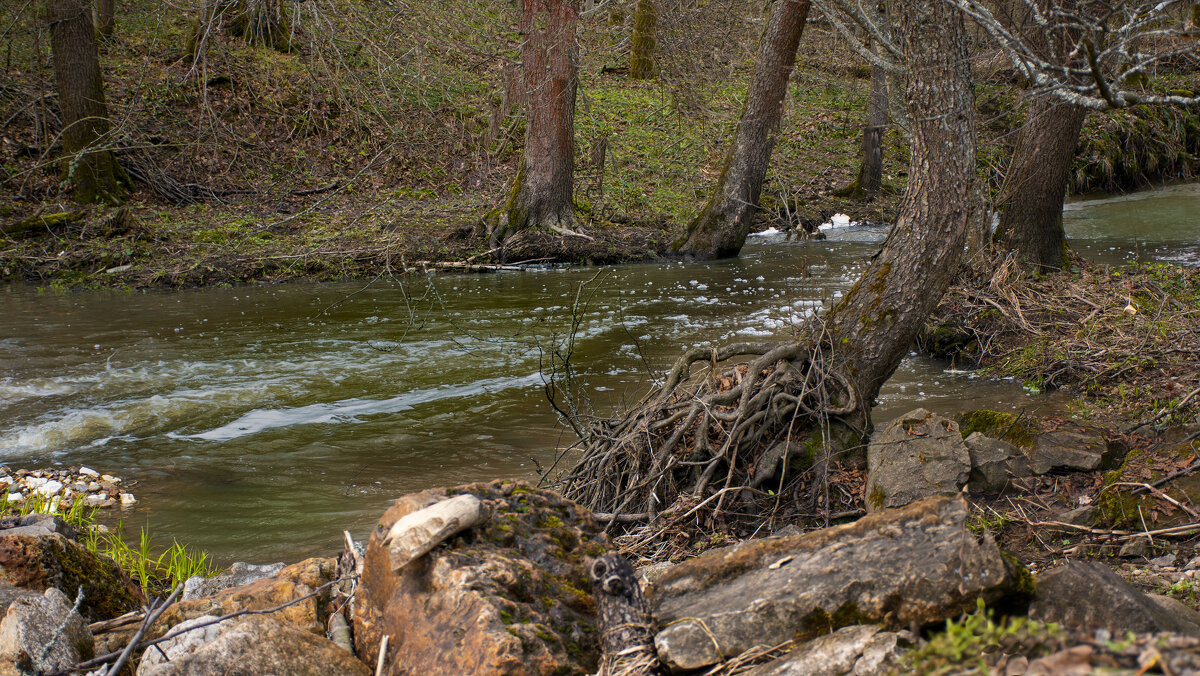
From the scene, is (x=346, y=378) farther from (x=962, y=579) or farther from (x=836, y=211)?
(x=836, y=211)

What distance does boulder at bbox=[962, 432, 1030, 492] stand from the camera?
182 inches

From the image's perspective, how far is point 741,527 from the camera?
4605mm

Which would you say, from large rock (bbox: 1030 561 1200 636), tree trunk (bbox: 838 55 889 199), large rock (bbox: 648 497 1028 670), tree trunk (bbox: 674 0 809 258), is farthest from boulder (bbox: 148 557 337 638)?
tree trunk (bbox: 838 55 889 199)

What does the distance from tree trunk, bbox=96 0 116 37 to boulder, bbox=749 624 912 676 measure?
72.8 ft

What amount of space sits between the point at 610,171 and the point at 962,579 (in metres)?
17.1

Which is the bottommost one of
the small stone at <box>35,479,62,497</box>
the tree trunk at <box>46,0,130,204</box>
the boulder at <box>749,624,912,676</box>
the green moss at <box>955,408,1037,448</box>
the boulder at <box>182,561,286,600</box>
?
the small stone at <box>35,479,62,497</box>

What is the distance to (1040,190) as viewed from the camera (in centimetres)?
883

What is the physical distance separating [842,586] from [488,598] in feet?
3.67

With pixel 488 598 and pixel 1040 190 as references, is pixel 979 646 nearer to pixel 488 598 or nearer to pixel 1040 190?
pixel 488 598

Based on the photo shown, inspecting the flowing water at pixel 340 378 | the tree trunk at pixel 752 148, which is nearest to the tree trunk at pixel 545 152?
the flowing water at pixel 340 378

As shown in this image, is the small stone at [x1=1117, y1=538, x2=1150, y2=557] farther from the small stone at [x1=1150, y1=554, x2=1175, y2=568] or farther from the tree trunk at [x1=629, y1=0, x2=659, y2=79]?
the tree trunk at [x1=629, y1=0, x2=659, y2=79]

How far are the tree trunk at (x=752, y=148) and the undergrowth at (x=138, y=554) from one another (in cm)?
1028

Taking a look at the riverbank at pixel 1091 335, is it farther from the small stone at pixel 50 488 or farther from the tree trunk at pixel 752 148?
the small stone at pixel 50 488

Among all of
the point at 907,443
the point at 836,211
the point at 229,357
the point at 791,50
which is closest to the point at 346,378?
the point at 229,357
